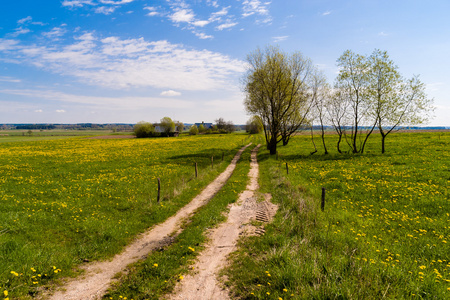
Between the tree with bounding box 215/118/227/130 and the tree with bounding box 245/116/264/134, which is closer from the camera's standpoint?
the tree with bounding box 245/116/264/134

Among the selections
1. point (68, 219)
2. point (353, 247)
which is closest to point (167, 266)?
point (353, 247)

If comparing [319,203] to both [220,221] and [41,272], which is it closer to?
[220,221]

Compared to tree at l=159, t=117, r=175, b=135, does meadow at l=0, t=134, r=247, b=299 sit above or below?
below

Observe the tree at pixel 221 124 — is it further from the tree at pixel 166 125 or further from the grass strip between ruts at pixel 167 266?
the grass strip between ruts at pixel 167 266

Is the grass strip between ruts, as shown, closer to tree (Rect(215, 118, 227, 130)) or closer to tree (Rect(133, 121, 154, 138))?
tree (Rect(133, 121, 154, 138))

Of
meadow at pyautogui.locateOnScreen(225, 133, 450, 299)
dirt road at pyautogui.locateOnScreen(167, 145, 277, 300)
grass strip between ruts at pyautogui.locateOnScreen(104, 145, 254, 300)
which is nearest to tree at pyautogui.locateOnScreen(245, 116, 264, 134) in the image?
meadow at pyautogui.locateOnScreen(225, 133, 450, 299)

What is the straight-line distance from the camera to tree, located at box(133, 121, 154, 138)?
4368 inches

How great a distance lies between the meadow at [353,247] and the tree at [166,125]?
107450 millimetres

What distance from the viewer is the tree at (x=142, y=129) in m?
111

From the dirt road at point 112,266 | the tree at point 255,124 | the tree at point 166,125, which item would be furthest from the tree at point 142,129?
the dirt road at point 112,266

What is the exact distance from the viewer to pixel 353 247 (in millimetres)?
Answer: 7969

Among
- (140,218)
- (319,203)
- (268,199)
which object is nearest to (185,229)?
(140,218)

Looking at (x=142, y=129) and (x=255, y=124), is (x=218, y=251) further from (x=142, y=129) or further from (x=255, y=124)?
(x=142, y=129)

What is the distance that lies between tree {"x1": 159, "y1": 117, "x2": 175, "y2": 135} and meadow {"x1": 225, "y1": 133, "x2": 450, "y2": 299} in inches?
4230
